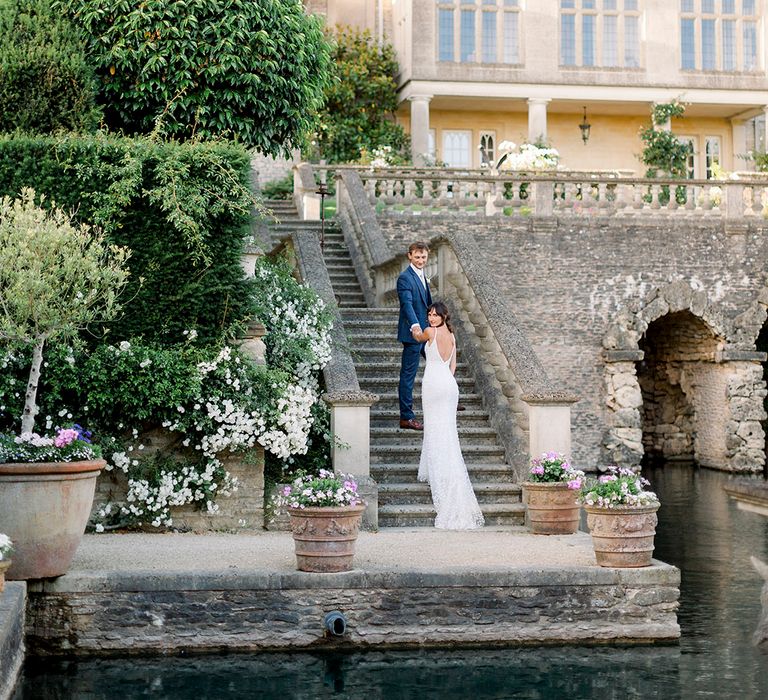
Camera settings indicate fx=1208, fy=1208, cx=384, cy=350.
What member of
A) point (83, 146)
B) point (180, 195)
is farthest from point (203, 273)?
point (83, 146)

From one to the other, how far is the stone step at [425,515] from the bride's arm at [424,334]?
1575mm

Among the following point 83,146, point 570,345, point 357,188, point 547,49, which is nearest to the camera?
point 83,146

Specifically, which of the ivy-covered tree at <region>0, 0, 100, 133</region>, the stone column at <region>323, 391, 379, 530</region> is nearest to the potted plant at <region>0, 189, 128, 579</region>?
the stone column at <region>323, 391, 379, 530</region>

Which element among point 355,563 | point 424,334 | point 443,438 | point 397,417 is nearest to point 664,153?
point 397,417

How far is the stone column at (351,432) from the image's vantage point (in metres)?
10.9

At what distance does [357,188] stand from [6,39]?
9.45 meters

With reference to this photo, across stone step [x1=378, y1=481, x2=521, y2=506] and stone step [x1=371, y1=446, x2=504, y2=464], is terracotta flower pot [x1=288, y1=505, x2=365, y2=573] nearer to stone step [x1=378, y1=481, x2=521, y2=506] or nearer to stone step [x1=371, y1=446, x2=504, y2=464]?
stone step [x1=378, y1=481, x2=521, y2=506]

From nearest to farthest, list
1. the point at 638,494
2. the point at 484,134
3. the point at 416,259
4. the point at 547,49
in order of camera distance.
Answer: the point at 638,494 < the point at 416,259 < the point at 547,49 < the point at 484,134

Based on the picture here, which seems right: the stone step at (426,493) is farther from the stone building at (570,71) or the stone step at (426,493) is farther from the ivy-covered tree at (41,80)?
the stone building at (570,71)

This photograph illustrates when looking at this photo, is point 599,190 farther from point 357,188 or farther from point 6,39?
point 6,39

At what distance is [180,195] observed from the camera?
10953 millimetres

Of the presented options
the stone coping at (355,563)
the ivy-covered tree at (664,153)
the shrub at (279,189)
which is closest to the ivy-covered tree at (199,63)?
the stone coping at (355,563)

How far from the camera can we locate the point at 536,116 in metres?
30.2

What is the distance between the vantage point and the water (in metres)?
7.38
